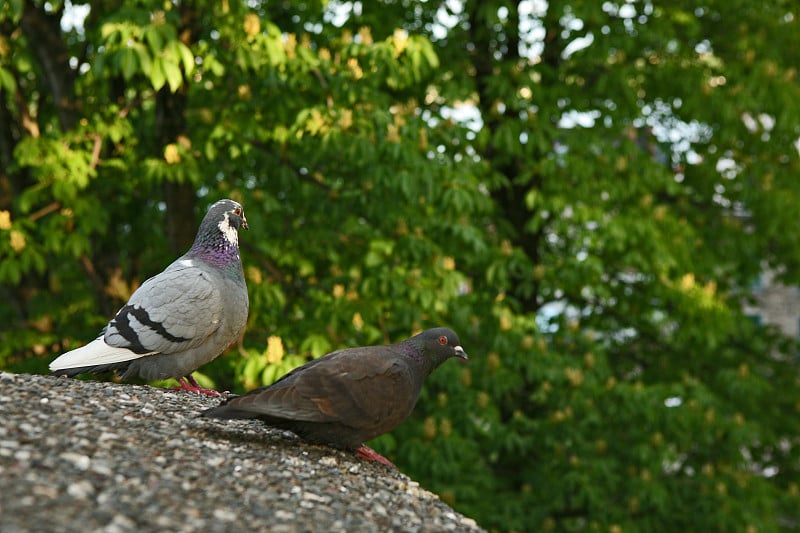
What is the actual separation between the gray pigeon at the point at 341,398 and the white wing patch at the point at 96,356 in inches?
39.4

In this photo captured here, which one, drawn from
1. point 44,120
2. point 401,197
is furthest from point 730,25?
point 44,120

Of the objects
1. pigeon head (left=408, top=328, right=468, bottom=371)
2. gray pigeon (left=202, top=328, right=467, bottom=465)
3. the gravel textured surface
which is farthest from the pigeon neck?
pigeon head (left=408, top=328, right=468, bottom=371)

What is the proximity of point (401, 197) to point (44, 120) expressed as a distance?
429 cm

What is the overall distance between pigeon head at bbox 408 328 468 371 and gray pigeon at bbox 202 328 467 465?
0.25 feet

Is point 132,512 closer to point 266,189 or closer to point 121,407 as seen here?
point 121,407

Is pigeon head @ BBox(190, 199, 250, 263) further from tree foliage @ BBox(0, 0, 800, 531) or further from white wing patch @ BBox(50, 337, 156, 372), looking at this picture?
tree foliage @ BBox(0, 0, 800, 531)

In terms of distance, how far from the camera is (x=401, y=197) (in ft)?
30.0

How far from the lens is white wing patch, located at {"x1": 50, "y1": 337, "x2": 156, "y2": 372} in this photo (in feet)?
18.5

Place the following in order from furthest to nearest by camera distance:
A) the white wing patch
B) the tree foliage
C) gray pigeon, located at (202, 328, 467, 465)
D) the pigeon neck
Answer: the tree foliage
the pigeon neck
the white wing patch
gray pigeon, located at (202, 328, 467, 465)

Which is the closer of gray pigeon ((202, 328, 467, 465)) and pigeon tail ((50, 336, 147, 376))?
gray pigeon ((202, 328, 467, 465))

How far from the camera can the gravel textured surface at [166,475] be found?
3842 mm

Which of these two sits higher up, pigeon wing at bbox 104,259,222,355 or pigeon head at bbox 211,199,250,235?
pigeon head at bbox 211,199,250,235

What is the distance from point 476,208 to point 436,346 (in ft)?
16.6

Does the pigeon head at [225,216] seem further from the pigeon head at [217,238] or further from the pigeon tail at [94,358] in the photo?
the pigeon tail at [94,358]
